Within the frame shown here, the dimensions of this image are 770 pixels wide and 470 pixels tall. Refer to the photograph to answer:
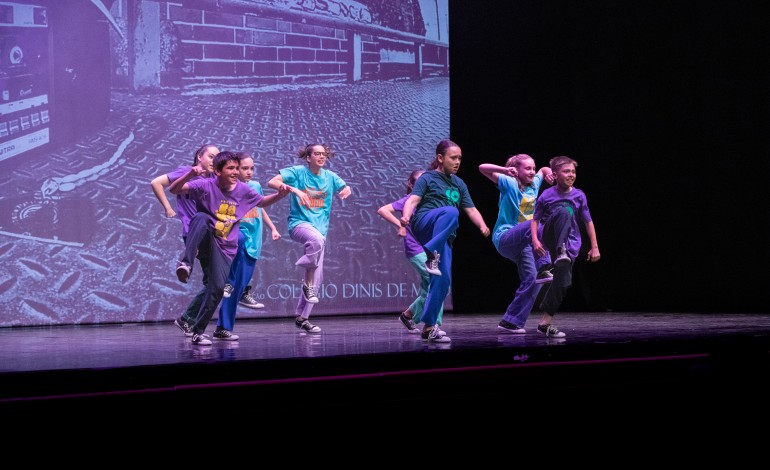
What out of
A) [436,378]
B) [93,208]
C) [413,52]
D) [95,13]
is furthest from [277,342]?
[413,52]

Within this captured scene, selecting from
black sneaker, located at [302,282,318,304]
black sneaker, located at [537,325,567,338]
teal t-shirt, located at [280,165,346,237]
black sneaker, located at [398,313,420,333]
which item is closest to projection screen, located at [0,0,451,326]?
teal t-shirt, located at [280,165,346,237]

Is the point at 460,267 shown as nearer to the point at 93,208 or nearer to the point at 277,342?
the point at 93,208

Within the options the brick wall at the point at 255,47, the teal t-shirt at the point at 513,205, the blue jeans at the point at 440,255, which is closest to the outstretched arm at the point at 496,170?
the teal t-shirt at the point at 513,205

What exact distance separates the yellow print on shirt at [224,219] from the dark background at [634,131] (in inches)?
218

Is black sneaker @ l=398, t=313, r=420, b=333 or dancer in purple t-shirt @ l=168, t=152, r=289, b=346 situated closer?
dancer in purple t-shirt @ l=168, t=152, r=289, b=346

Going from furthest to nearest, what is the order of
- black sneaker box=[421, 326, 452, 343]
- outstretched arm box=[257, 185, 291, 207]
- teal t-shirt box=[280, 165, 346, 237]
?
teal t-shirt box=[280, 165, 346, 237] → outstretched arm box=[257, 185, 291, 207] → black sneaker box=[421, 326, 452, 343]

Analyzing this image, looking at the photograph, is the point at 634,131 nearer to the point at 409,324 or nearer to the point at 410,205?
the point at 409,324

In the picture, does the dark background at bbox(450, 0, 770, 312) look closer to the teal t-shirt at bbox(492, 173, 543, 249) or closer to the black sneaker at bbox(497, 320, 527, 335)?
the teal t-shirt at bbox(492, 173, 543, 249)

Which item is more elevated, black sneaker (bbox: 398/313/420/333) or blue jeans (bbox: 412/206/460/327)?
blue jeans (bbox: 412/206/460/327)

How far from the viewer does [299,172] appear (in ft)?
25.1

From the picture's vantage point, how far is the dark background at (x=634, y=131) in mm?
9406

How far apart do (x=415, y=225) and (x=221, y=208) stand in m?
1.42

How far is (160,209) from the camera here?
8.70 metres

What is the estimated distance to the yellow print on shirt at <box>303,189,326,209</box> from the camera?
299 inches
